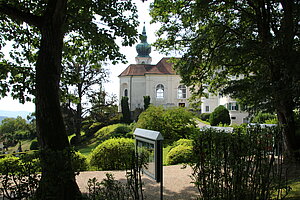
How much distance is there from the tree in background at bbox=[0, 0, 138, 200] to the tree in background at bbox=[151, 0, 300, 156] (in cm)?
294

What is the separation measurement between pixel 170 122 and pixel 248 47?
8.24 m

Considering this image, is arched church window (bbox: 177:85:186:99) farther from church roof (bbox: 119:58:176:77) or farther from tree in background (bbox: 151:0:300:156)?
tree in background (bbox: 151:0:300:156)

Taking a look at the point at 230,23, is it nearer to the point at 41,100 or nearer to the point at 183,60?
the point at 183,60

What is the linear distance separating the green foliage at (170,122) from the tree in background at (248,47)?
3.74 m

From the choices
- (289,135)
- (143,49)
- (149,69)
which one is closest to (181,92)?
(149,69)

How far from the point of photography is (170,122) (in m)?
14.0

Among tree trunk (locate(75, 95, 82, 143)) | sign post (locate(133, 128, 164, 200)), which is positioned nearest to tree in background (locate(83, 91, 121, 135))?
tree trunk (locate(75, 95, 82, 143))

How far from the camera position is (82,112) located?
2500 centimetres

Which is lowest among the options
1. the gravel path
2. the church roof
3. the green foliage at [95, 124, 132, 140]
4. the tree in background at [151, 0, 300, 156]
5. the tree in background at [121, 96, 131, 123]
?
the green foliage at [95, 124, 132, 140]

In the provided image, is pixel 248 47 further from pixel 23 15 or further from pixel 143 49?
pixel 143 49

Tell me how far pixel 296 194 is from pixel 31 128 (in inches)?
1180

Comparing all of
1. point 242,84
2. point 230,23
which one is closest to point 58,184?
point 242,84

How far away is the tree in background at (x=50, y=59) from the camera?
310 centimetres

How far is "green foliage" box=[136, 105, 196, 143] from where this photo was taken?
1379 centimetres
